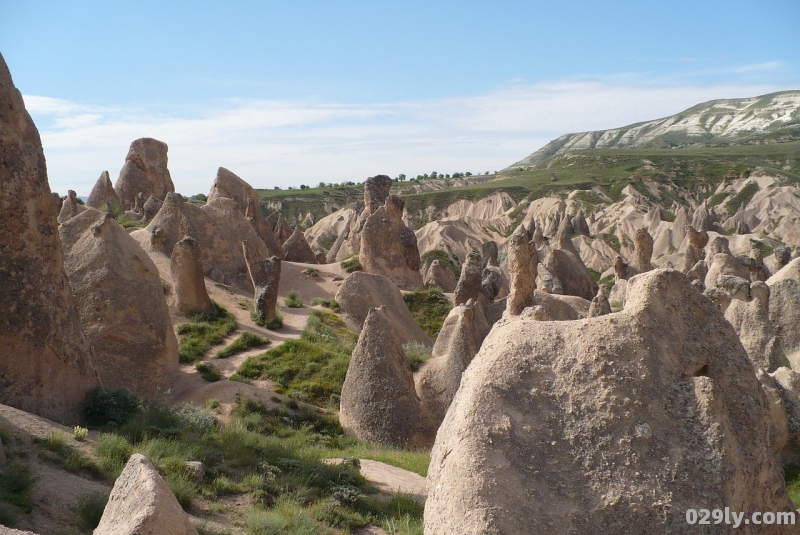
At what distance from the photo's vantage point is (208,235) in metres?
24.6

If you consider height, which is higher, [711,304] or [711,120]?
[711,120]

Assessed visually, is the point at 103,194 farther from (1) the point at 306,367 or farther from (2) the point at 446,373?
(2) the point at 446,373

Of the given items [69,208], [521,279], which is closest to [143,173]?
[69,208]

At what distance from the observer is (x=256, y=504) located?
7.71 meters

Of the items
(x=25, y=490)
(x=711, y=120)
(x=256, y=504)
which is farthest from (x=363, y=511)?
(x=711, y=120)

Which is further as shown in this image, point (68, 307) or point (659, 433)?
point (68, 307)

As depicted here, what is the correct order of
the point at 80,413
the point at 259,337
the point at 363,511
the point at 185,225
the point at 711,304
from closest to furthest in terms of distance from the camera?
the point at 711,304 < the point at 363,511 < the point at 80,413 < the point at 259,337 < the point at 185,225

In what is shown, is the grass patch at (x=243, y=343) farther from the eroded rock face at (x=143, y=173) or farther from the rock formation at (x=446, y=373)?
the eroded rock face at (x=143, y=173)

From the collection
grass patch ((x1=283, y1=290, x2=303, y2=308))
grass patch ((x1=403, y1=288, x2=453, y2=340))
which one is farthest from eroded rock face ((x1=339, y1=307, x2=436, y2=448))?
grass patch ((x1=403, y1=288, x2=453, y2=340))

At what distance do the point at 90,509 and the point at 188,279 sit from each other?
13693 millimetres

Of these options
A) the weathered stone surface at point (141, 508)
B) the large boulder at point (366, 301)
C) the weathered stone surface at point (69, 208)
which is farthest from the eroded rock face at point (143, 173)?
the weathered stone surface at point (141, 508)

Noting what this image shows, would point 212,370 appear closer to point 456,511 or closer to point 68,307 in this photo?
point 68,307

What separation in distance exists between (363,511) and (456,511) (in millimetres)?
4377

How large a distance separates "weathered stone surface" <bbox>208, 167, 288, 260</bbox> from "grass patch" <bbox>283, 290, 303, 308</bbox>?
647 centimetres
